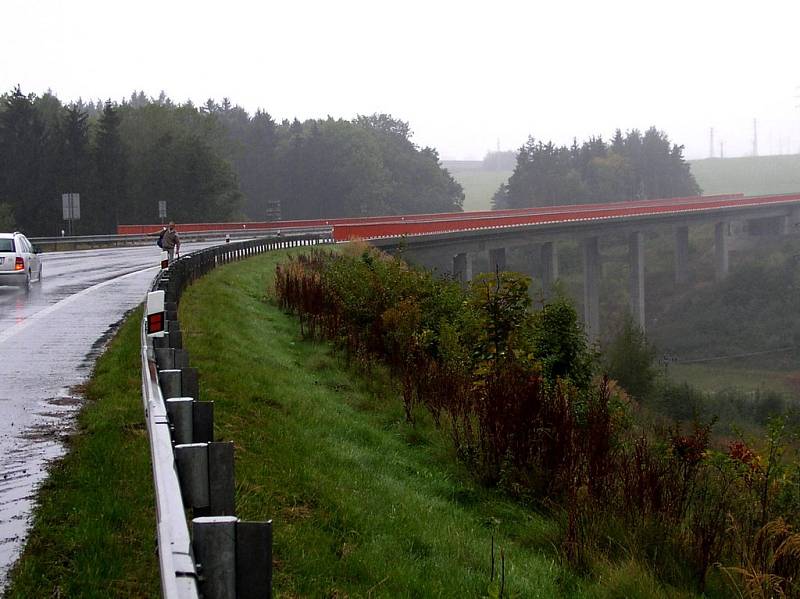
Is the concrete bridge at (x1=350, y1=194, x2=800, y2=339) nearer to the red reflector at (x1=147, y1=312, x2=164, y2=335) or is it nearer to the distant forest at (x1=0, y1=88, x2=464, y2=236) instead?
the distant forest at (x1=0, y1=88, x2=464, y2=236)

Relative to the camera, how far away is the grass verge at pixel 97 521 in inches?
202

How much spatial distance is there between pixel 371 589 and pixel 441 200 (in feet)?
445

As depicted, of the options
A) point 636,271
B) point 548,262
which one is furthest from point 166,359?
point 636,271

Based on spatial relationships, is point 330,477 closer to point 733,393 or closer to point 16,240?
point 16,240

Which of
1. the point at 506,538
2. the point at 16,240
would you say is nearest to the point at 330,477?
the point at 506,538

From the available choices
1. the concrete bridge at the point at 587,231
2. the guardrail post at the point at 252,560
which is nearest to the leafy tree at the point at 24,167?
the concrete bridge at the point at 587,231

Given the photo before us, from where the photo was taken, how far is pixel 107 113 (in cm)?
8406

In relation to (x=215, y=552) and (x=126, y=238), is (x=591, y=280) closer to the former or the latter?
(x=126, y=238)

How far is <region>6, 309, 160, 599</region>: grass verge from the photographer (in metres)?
5.12

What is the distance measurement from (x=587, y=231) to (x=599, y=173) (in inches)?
3188

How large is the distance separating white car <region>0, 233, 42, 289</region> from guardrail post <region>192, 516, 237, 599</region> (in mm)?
22721

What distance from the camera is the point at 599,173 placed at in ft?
504

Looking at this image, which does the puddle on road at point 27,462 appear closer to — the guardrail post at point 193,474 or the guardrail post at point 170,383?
the guardrail post at point 170,383

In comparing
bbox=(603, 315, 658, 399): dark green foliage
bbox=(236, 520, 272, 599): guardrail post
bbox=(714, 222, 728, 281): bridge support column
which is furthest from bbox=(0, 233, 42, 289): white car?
bbox=(714, 222, 728, 281): bridge support column
